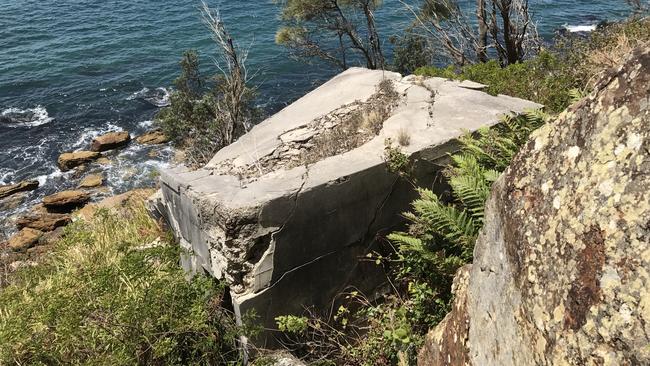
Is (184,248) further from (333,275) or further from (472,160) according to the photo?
(472,160)

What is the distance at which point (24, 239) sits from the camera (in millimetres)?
13609

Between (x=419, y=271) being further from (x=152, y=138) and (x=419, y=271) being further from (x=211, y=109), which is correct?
(x=152, y=138)

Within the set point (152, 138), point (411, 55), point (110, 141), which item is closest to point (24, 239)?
point (110, 141)

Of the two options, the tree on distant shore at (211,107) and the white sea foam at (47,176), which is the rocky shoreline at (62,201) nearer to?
the white sea foam at (47,176)

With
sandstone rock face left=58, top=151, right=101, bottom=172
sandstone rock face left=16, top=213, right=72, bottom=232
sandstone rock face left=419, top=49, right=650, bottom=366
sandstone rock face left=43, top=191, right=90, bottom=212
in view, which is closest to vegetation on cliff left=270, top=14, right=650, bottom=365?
sandstone rock face left=419, top=49, right=650, bottom=366

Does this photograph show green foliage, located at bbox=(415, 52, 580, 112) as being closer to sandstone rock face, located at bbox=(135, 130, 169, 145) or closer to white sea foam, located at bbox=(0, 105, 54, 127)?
sandstone rock face, located at bbox=(135, 130, 169, 145)

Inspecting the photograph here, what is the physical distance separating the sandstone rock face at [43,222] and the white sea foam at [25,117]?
7.25 meters

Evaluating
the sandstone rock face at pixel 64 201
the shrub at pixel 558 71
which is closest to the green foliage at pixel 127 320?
the shrub at pixel 558 71

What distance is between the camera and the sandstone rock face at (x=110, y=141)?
19109 mm

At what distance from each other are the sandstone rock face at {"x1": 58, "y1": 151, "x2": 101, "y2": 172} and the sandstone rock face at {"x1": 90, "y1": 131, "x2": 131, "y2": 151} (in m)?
0.40

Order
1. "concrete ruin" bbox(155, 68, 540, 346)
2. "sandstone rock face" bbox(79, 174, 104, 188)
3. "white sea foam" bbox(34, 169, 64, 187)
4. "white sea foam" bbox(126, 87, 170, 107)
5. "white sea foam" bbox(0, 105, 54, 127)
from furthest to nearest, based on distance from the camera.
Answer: "white sea foam" bbox(126, 87, 170, 107) → "white sea foam" bbox(0, 105, 54, 127) → "white sea foam" bbox(34, 169, 64, 187) → "sandstone rock face" bbox(79, 174, 104, 188) → "concrete ruin" bbox(155, 68, 540, 346)

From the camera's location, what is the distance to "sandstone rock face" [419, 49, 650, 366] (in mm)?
1933

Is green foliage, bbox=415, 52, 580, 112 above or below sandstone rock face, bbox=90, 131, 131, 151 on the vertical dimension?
above

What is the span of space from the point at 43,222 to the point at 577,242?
15451 mm
